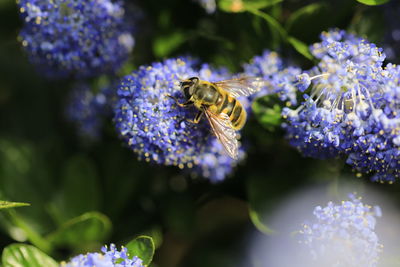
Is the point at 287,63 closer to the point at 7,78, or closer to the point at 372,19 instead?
the point at 372,19

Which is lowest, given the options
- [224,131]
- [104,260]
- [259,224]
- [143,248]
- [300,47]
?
[259,224]

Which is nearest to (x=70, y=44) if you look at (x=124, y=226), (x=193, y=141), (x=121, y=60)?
(x=121, y=60)

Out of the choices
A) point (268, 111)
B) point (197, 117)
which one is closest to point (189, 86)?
point (197, 117)

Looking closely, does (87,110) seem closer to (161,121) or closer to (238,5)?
(161,121)

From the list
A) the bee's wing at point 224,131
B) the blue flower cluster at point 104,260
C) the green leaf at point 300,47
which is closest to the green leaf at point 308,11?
the green leaf at point 300,47

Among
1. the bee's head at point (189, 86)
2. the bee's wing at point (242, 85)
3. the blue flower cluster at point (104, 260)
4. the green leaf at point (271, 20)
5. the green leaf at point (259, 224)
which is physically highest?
the green leaf at point (271, 20)

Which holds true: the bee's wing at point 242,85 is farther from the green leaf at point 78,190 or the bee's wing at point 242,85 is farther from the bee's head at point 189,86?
the green leaf at point 78,190
